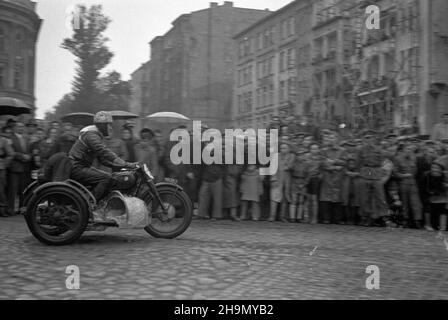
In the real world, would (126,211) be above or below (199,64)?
below

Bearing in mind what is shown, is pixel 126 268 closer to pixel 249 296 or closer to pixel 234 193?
pixel 249 296

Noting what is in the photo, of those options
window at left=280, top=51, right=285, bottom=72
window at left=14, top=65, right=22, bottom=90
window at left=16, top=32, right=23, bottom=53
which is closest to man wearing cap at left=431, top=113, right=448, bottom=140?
window at left=16, top=32, right=23, bottom=53

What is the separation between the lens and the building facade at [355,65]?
25000mm

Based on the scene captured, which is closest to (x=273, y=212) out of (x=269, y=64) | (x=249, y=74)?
(x=269, y=64)

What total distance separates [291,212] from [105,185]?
5.40 m

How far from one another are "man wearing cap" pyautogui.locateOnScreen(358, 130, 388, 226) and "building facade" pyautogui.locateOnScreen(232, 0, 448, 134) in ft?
26.8

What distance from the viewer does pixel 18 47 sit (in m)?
43.2

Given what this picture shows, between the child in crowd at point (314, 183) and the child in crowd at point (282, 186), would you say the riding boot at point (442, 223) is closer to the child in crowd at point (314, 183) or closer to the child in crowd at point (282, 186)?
the child in crowd at point (314, 183)

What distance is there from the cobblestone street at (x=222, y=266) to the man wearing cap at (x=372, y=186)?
196 cm

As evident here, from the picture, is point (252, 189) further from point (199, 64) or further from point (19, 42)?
point (199, 64)

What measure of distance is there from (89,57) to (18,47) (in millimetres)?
13453

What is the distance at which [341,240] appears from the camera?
9.75 metres
